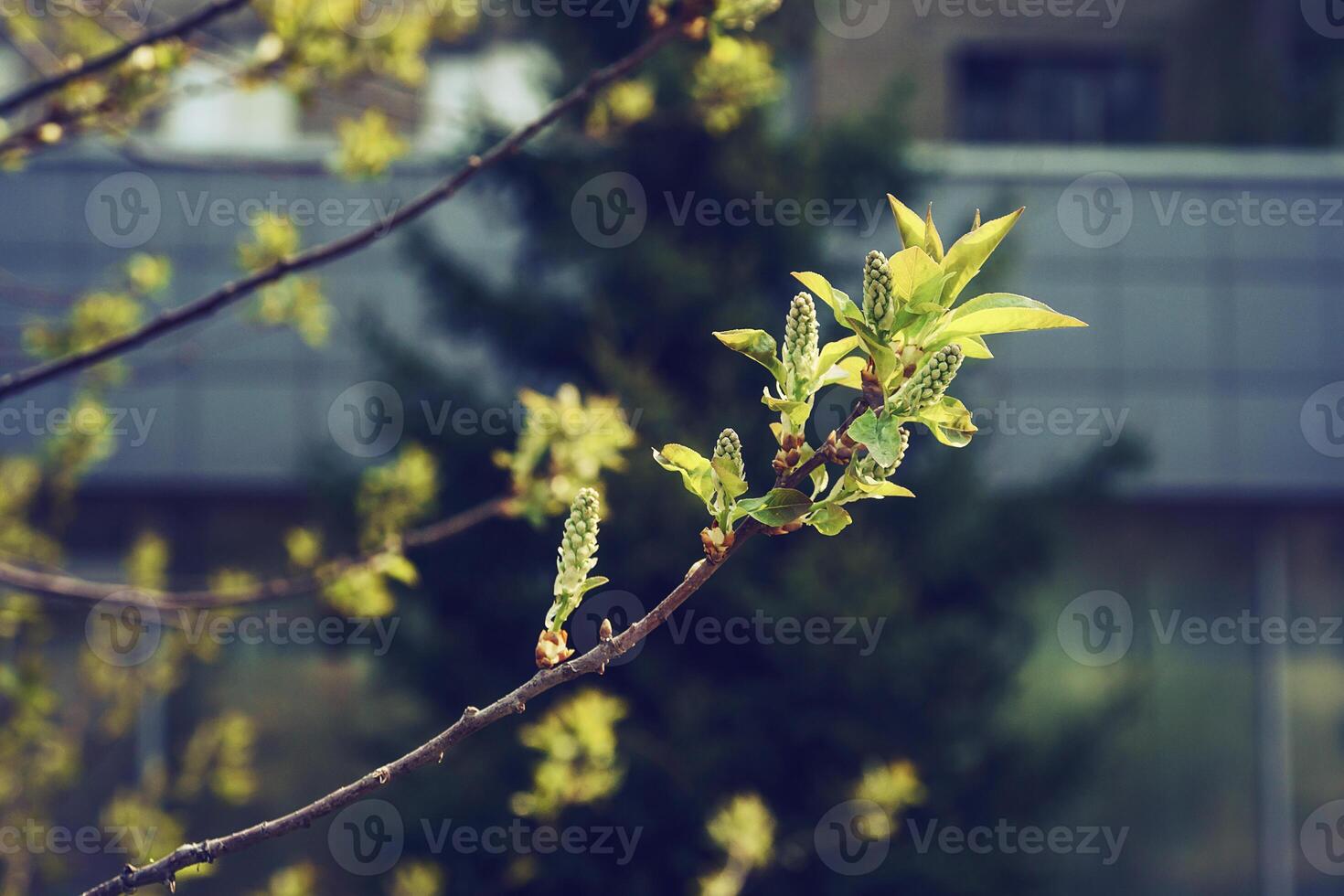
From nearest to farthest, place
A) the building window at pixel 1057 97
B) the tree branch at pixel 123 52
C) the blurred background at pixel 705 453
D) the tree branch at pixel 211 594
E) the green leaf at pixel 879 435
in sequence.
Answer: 1. the green leaf at pixel 879 435
2. the tree branch at pixel 123 52
3. the tree branch at pixel 211 594
4. the blurred background at pixel 705 453
5. the building window at pixel 1057 97

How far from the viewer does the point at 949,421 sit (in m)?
1.09

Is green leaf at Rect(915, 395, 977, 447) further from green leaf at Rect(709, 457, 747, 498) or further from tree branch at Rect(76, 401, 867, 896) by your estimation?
green leaf at Rect(709, 457, 747, 498)

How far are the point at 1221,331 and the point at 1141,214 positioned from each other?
1004 mm

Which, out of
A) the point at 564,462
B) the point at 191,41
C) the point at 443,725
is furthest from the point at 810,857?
the point at 191,41

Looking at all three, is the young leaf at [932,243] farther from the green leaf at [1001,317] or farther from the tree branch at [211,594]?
the tree branch at [211,594]

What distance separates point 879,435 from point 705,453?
369cm

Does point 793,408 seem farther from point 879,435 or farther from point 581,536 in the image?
point 581,536

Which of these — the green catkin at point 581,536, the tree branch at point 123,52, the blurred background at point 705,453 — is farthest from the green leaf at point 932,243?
the tree branch at point 123,52

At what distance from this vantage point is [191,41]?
2.69m

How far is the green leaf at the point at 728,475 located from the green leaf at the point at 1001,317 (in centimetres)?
23

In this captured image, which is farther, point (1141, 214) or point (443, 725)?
point (1141, 214)

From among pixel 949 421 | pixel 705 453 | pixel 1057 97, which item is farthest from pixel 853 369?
pixel 1057 97

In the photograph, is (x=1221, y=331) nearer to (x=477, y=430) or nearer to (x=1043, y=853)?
(x=1043, y=853)

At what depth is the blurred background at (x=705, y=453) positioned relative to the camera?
455 centimetres
